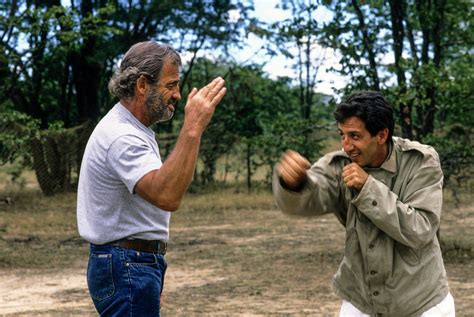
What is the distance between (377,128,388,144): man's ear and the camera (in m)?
3.23

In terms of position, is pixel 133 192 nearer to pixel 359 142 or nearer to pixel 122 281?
pixel 122 281

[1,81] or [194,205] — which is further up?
[1,81]

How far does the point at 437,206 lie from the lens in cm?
325

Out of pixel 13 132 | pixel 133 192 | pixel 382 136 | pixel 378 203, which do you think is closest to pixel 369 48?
pixel 13 132

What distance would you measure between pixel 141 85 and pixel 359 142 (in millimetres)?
898

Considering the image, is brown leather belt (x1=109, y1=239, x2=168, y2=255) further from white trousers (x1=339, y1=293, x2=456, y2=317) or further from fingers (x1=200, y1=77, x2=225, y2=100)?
white trousers (x1=339, y1=293, x2=456, y2=317)

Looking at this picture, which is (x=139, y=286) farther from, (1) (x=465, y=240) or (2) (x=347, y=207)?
(1) (x=465, y=240)

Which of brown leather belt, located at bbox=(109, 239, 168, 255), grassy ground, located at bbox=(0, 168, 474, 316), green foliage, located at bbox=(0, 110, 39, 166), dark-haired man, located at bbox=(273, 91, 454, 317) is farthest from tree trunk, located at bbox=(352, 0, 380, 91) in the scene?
brown leather belt, located at bbox=(109, 239, 168, 255)

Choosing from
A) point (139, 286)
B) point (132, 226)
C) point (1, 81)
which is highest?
point (1, 81)

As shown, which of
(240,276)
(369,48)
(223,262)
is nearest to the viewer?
(240,276)

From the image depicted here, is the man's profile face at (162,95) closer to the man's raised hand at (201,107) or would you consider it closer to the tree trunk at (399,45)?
the man's raised hand at (201,107)

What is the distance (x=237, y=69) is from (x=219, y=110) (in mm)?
2037

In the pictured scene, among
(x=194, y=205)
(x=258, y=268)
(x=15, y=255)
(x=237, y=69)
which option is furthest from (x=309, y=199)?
(x=237, y=69)

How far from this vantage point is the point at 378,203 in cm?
→ 307
